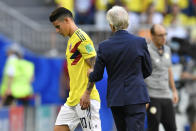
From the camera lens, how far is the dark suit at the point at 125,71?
21.9 ft

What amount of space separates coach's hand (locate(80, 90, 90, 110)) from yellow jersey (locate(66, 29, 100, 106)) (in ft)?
0.65

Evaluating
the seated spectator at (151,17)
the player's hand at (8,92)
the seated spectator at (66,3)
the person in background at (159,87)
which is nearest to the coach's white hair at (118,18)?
the person in background at (159,87)

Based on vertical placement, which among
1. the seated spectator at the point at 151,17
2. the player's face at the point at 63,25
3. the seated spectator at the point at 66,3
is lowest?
the player's face at the point at 63,25

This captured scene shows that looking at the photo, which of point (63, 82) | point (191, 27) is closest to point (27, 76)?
point (63, 82)

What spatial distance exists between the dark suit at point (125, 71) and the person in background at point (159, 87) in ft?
6.74

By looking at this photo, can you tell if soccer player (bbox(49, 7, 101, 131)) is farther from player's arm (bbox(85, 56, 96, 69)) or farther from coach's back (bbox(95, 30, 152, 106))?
coach's back (bbox(95, 30, 152, 106))

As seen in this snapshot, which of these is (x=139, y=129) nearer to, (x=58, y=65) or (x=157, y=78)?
(x=157, y=78)

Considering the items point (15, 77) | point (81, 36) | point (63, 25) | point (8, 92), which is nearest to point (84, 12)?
point (15, 77)

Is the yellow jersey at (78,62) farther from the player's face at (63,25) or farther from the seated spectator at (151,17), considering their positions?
the seated spectator at (151,17)

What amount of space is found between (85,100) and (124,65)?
2.14 ft

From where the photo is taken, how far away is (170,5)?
17.3 metres

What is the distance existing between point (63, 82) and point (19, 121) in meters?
1.60

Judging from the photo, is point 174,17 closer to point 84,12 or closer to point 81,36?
point 84,12

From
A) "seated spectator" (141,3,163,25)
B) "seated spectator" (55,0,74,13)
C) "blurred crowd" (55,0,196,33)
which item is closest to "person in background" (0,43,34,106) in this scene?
"seated spectator" (55,0,74,13)
